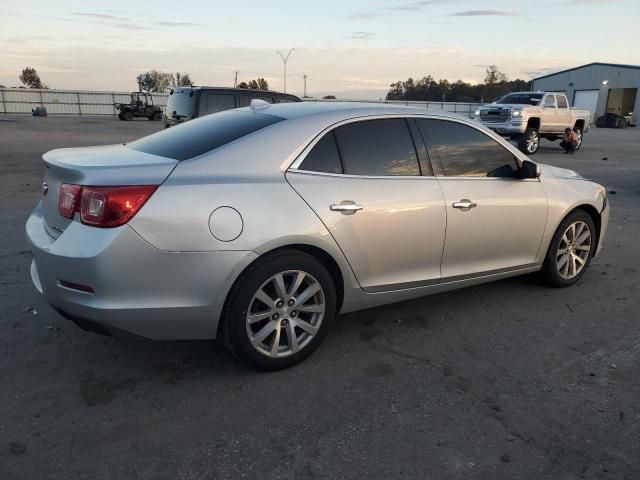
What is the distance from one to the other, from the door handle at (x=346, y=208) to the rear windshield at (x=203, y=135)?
0.69 m

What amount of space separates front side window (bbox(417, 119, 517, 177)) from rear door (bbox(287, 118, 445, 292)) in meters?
0.19

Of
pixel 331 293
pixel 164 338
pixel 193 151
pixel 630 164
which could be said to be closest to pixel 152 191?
pixel 193 151

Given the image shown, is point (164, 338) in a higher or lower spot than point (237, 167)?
lower

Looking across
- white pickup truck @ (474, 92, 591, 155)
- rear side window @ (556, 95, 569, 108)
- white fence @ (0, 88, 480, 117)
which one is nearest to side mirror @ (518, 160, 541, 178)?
white pickup truck @ (474, 92, 591, 155)

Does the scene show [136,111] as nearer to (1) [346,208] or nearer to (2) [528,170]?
(2) [528,170]

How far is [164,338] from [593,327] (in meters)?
3.16

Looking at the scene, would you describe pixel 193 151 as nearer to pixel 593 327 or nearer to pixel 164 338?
pixel 164 338

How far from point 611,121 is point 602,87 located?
31.8 feet

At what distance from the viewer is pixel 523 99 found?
68.5 feet

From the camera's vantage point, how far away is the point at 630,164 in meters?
16.7

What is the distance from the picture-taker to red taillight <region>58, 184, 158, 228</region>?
2797mm

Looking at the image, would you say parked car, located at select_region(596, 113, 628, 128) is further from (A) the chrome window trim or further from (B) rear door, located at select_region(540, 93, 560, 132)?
(A) the chrome window trim

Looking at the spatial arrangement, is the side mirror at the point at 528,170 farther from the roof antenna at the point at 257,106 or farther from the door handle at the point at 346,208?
the roof antenna at the point at 257,106

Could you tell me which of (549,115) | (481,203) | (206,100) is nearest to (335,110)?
(481,203)
